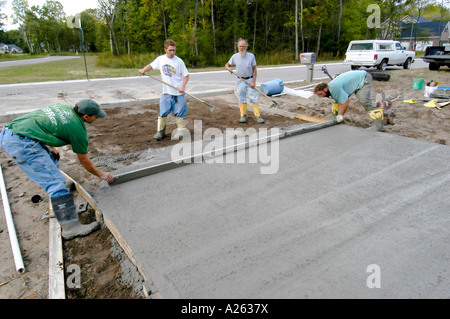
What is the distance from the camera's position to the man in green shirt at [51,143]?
7.61 ft

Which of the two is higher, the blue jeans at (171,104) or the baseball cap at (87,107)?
the baseball cap at (87,107)

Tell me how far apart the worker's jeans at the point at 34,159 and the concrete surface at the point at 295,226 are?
0.45m

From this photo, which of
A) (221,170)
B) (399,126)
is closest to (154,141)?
(221,170)

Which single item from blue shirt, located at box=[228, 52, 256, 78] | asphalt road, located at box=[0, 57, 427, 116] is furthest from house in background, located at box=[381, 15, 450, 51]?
blue shirt, located at box=[228, 52, 256, 78]

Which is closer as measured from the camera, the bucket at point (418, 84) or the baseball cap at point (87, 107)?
the baseball cap at point (87, 107)

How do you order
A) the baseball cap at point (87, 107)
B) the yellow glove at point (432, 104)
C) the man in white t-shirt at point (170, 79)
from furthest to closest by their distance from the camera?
the yellow glove at point (432, 104) < the man in white t-shirt at point (170, 79) < the baseball cap at point (87, 107)

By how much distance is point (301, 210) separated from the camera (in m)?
2.53

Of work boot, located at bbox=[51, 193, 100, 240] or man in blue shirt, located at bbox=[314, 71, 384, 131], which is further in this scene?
man in blue shirt, located at bbox=[314, 71, 384, 131]

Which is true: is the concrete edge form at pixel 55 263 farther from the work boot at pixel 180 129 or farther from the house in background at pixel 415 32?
the house in background at pixel 415 32

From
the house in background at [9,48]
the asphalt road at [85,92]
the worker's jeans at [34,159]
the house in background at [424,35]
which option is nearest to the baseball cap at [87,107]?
the worker's jeans at [34,159]

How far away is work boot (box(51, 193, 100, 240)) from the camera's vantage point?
8.00 feet

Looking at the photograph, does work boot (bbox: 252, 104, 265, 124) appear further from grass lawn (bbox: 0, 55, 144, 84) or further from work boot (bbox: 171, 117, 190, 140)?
grass lawn (bbox: 0, 55, 144, 84)

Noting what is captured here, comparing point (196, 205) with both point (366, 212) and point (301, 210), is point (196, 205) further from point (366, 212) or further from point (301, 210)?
point (366, 212)

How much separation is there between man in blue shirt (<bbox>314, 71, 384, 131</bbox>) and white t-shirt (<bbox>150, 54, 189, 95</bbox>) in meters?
2.15
